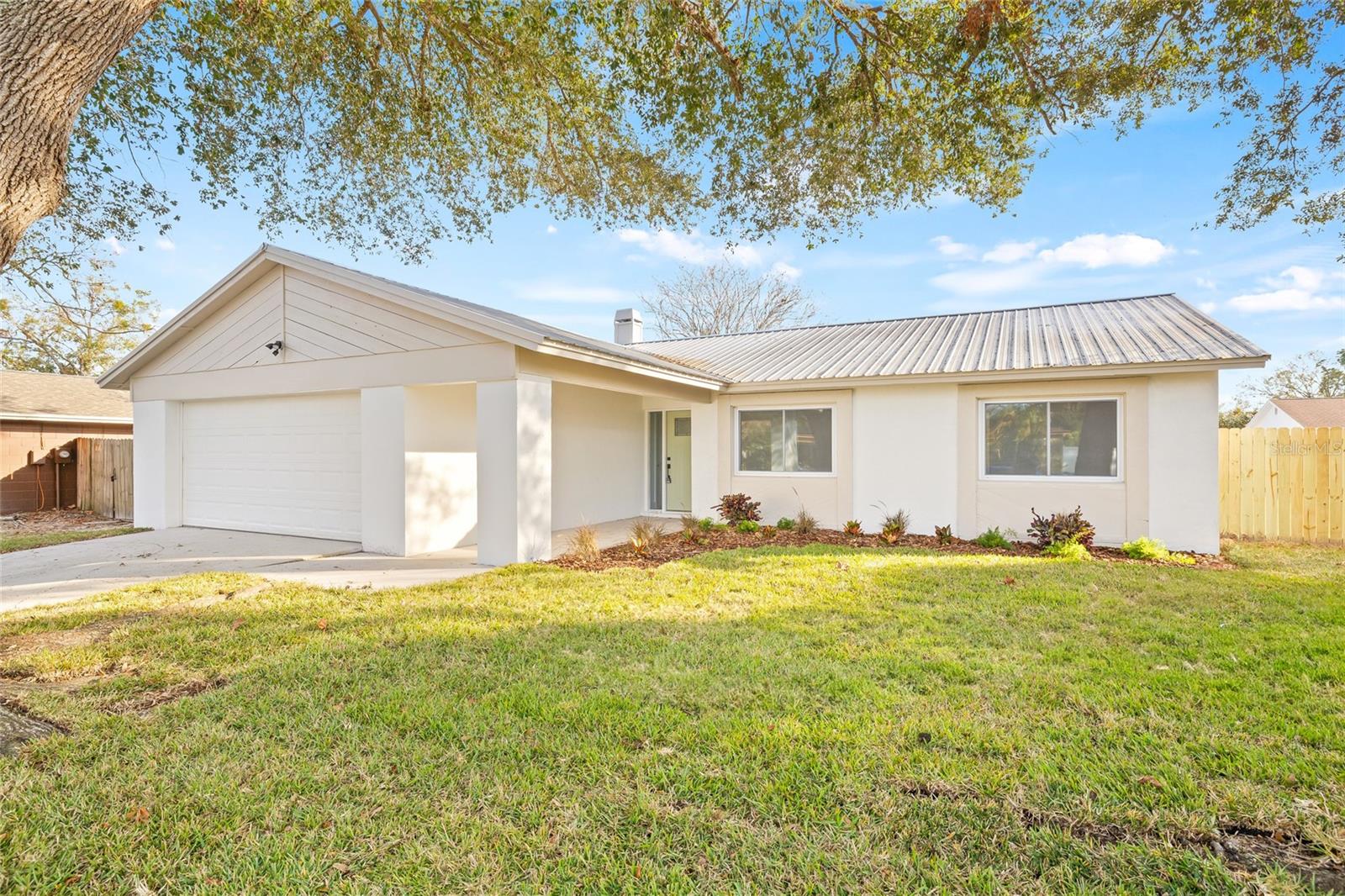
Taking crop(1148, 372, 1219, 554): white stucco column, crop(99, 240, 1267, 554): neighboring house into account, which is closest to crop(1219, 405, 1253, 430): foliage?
crop(99, 240, 1267, 554): neighboring house

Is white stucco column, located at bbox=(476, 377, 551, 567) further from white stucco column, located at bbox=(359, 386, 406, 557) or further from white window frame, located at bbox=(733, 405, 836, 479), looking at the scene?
white window frame, located at bbox=(733, 405, 836, 479)

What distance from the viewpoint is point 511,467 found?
772cm

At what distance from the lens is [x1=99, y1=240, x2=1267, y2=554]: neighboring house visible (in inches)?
320

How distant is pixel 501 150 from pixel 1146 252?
15681 millimetres

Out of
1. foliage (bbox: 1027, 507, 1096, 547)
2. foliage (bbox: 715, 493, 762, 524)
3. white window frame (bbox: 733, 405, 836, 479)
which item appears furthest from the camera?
foliage (bbox: 715, 493, 762, 524)

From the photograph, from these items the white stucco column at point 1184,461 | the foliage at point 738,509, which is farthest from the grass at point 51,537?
the white stucco column at point 1184,461

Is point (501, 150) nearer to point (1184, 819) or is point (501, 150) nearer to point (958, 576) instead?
point (958, 576)

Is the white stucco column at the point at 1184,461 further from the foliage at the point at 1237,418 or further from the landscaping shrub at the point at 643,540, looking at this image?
the foliage at the point at 1237,418

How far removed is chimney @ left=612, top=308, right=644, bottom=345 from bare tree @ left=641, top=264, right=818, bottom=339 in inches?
466

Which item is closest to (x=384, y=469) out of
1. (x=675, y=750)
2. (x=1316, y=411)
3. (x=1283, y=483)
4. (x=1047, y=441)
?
(x=675, y=750)

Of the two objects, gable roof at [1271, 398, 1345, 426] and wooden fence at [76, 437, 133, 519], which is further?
gable roof at [1271, 398, 1345, 426]

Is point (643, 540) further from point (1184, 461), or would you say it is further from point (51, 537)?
point (51, 537)

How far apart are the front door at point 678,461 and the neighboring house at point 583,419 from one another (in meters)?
0.92

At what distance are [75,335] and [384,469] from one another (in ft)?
73.6
